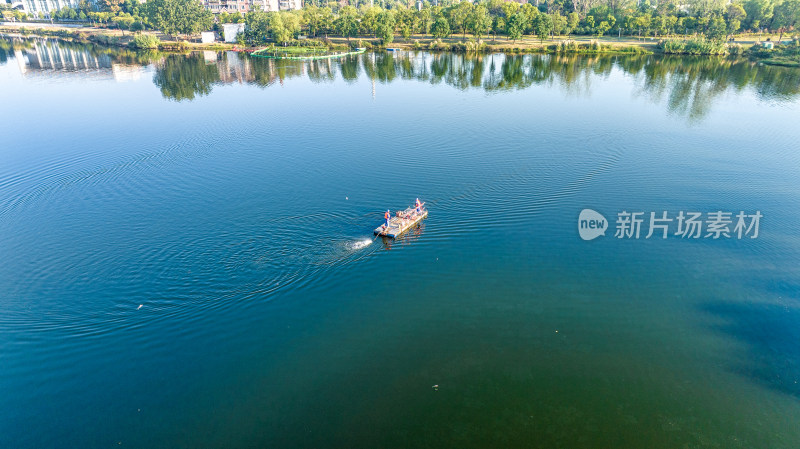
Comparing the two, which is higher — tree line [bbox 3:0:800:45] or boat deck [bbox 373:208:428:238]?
tree line [bbox 3:0:800:45]

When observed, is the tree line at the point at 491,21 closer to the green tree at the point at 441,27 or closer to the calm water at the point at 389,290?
the green tree at the point at 441,27

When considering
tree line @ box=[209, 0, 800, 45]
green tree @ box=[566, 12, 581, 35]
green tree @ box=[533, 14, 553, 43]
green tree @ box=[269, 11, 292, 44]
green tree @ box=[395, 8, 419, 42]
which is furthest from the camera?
green tree @ box=[395, 8, 419, 42]

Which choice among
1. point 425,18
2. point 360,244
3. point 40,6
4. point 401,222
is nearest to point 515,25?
point 425,18


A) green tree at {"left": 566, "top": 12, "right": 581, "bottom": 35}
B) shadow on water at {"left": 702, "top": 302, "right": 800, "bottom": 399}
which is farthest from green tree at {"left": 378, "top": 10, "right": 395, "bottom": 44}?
shadow on water at {"left": 702, "top": 302, "right": 800, "bottom": 399}

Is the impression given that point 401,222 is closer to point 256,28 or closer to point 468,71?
point 468,71

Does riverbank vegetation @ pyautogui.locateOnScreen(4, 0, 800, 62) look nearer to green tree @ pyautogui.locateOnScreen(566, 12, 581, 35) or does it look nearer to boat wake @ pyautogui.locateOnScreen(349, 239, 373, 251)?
green tree @ pyautogui.locateOnScreen(566, 12, 581, 35)

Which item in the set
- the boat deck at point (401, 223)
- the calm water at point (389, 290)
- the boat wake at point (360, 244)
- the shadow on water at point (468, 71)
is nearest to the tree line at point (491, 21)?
the shadow on water at point (468, 71)

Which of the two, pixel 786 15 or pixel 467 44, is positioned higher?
pixel 786 15
